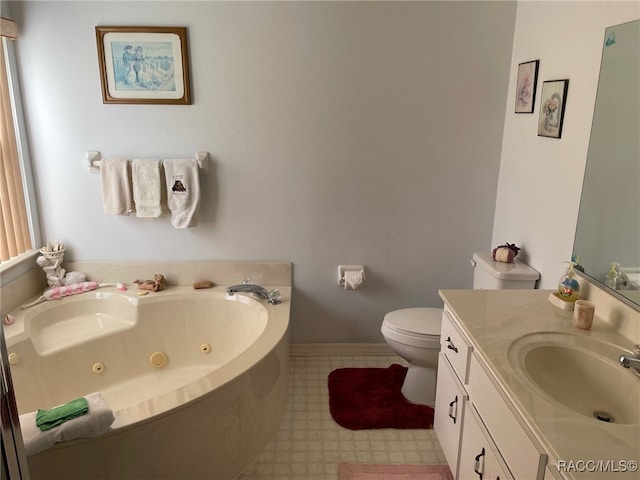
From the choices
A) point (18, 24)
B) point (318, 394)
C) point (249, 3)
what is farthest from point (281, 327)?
point (18, 24)

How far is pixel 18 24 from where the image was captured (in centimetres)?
262

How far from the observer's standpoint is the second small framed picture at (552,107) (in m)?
2.17

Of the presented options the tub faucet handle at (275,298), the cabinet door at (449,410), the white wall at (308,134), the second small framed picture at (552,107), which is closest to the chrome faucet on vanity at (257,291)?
the tub faucet handle at (275,298)

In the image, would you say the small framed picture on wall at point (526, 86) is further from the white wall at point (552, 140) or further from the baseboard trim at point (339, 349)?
the baseboard trim at point (339, 349)

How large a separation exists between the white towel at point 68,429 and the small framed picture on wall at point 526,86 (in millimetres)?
2370

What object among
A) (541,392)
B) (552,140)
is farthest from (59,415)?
(552,140)

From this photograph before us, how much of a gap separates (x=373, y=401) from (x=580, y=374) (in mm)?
1292

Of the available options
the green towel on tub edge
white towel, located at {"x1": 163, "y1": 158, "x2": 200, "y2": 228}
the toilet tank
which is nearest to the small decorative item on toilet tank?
the toilet tank

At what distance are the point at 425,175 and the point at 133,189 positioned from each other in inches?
66.9

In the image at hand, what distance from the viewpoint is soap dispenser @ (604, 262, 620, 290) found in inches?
68.9

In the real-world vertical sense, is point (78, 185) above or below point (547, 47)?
below

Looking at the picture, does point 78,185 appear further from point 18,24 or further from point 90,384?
point 90,384

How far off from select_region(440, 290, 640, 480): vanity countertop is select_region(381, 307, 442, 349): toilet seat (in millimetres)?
491

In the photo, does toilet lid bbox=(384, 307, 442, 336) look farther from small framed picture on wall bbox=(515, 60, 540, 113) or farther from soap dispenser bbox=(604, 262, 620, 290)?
small framed picture on wall bbox=(515, 60, 540, 113)
